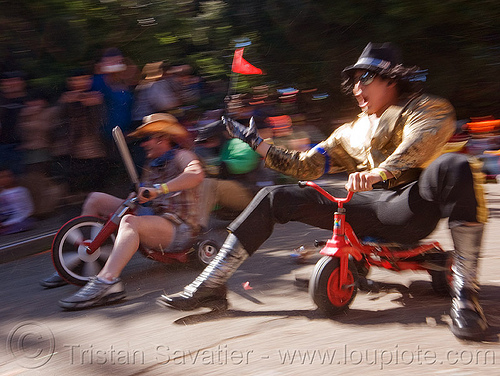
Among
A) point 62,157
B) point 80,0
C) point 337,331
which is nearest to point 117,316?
point 337,331

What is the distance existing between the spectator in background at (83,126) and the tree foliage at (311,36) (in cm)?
128

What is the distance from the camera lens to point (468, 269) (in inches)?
103

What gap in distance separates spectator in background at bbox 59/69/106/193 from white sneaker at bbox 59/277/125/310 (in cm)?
275

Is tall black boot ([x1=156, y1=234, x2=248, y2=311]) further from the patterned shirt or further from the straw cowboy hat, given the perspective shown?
the straw cowboy hat

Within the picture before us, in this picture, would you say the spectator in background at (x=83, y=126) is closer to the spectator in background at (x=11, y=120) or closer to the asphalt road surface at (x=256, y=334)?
the spectator in background at (x=11, y=120)

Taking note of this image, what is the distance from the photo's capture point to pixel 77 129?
5.81 meters

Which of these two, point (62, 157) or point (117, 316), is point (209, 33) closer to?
point (62, 157)

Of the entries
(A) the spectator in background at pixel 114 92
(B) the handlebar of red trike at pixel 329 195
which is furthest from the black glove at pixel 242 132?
(A) the spectator in background at pixel 114 92

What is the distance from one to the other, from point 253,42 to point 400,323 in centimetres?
675

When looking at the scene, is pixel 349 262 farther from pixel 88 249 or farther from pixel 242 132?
pixel 88 249

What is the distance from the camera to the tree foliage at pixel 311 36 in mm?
7648

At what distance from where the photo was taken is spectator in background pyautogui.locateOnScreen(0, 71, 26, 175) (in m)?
5.91

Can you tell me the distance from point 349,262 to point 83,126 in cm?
375

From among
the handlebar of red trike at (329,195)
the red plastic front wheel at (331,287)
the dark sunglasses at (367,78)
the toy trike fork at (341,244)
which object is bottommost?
the red plastic front wheel at (331,287)
